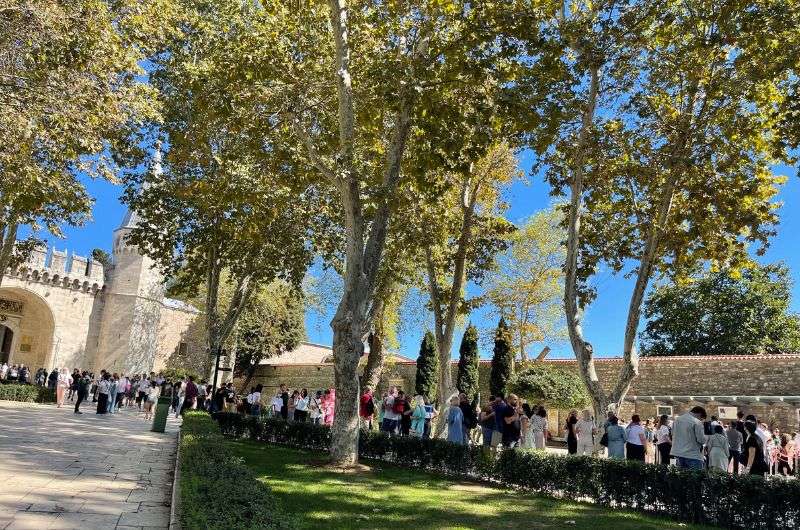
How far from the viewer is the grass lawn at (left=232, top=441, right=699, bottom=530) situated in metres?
7.83

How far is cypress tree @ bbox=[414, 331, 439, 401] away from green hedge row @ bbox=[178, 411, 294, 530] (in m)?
23.5

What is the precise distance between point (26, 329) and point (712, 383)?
3826 centimetres

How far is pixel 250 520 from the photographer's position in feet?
14.7

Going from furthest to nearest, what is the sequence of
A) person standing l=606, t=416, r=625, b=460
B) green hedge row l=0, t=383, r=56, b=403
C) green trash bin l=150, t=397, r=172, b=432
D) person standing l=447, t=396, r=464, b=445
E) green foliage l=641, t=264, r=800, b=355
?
green foliage l=641, t=264, r=800, b=355 → green hedge row l=0, t=383, r=56, b=403 → green trash bin l=150, t=397, r=172, b=432 → person standing l=447, t=396, r=464, b=445 → person standing l=606, t=416, r=625, b=460

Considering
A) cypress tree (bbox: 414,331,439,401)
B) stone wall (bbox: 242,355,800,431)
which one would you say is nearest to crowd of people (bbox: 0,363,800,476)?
stone wall (bbox: 242,355,800,431)

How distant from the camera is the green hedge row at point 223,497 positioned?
440cm

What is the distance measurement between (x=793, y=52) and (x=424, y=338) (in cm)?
2326

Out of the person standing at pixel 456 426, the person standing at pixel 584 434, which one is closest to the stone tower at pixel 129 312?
the person standing at pixel 456 426

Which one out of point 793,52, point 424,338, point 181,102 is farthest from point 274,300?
point 793,52

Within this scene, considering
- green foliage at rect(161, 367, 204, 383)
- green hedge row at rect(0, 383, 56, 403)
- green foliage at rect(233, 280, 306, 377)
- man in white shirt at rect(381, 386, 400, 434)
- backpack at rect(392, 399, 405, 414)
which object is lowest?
green hedge row at rect(0, 383, 56, 403)

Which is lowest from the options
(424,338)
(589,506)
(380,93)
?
(589,506)

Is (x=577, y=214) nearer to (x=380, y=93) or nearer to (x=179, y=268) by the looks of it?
(x=380, y=93)

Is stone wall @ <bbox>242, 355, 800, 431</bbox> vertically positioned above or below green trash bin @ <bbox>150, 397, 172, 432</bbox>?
above

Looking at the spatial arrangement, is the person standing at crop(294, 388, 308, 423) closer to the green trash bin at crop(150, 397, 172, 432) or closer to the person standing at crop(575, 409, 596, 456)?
the green trash bin at crop(150, 397, 172, 432)
